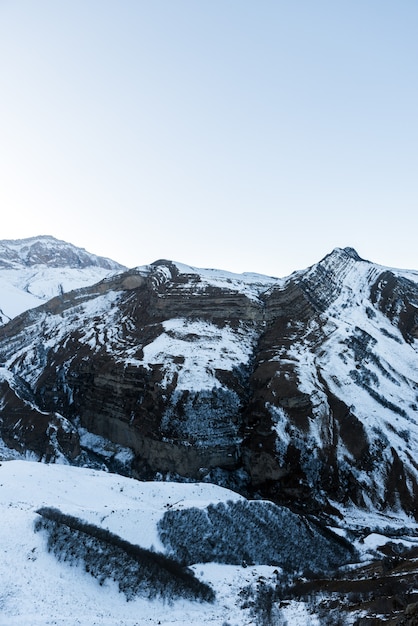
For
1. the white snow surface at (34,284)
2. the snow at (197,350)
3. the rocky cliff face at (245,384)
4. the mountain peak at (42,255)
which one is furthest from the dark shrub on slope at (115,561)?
the mountain peak at (42,255)

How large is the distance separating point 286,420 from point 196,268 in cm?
4629

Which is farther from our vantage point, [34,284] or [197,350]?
[34,284]

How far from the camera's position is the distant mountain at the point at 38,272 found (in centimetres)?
11756

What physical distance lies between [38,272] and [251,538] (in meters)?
142

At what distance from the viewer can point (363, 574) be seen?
83.1 ft

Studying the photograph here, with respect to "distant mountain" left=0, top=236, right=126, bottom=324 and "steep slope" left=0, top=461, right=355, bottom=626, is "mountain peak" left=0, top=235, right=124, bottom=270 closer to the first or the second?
"distant mountain" left=0, top=236, right=126, bottom=324

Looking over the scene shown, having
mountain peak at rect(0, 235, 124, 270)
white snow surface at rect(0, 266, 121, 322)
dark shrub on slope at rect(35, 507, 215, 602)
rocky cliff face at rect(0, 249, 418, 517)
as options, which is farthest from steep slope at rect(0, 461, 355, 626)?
mountain peak at rect(0, 235, 124, 270)

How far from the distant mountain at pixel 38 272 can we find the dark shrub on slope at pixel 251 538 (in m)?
80.2

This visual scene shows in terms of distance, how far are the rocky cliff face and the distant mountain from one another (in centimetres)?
4599

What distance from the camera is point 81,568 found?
854 inches

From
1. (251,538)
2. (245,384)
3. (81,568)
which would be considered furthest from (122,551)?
(245,384)

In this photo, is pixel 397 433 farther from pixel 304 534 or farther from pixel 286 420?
pixel 304 534

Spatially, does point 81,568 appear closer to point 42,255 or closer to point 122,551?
point 122,551

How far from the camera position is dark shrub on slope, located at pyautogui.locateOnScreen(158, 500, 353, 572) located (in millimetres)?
27516
